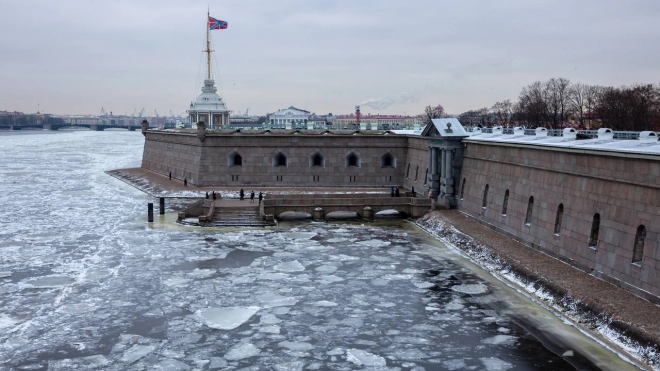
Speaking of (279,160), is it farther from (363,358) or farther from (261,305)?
(363,358)

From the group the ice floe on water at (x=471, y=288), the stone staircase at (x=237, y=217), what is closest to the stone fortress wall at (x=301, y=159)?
the stone staircase at (x=237, y=217)

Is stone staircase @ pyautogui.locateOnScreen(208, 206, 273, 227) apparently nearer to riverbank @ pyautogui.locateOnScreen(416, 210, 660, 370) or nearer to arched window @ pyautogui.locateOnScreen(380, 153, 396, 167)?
riverbank @ pyautogui.locateOnScreen(416, 210, 660, 370)

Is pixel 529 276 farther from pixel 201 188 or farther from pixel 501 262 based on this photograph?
pixel 201 188

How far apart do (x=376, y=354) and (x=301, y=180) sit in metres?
32.9

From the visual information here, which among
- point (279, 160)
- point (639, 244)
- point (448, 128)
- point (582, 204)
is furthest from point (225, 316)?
point (279, 160)

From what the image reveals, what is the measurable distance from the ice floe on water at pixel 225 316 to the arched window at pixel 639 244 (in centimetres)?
1132

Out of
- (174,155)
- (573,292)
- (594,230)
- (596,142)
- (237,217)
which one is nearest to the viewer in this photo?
(573,292)

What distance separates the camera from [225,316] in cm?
2130

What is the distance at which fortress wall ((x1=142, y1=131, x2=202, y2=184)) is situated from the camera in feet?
169

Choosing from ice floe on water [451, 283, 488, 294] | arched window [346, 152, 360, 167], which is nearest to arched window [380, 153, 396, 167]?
arched window [346, 152, 360, 167]

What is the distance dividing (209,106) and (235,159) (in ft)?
70.1

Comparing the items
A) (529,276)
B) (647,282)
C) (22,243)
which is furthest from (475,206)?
(22,243)

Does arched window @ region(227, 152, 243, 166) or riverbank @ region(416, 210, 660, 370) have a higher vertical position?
arched window @ region(227, 152, 243, 166)

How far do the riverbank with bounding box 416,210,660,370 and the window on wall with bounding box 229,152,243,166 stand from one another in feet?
71.5
